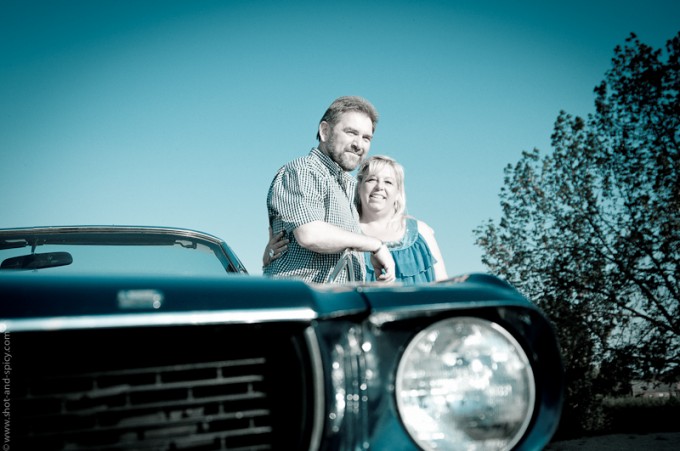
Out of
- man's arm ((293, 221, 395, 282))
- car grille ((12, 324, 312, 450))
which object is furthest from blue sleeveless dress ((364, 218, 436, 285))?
car grille ((12, 324, 312, 450))

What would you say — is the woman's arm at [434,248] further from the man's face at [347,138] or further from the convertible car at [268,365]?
the convertible car at [268,365]

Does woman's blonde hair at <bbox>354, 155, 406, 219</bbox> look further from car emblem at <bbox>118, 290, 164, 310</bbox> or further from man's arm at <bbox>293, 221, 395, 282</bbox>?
car emblem at <bbox>118, 290, 164, 310</bbox>

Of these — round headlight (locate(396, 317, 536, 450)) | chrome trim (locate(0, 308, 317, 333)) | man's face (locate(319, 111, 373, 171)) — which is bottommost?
round headlight (locate(396, 317, 536, 450))

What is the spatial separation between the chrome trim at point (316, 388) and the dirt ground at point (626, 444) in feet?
46.0

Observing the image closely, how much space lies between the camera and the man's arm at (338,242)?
2.09m

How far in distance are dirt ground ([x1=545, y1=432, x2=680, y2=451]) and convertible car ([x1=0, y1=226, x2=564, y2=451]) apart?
45.4 ft

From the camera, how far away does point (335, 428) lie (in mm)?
1010

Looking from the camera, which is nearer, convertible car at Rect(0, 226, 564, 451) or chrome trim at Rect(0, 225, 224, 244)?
convertible car at Rect(0, 226, 564, 451)

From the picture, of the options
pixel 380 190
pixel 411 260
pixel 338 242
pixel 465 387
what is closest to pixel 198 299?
pixel 465 387

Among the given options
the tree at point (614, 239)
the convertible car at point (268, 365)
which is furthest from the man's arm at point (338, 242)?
the tree at point (614, 239)

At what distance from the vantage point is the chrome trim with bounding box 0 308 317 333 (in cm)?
89

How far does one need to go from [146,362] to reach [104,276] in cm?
20

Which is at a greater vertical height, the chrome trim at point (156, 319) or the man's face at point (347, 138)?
the man's face at point (347, 138)

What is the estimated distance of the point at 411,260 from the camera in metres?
3.36
